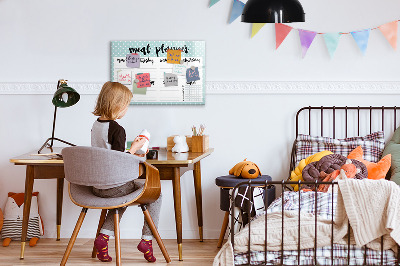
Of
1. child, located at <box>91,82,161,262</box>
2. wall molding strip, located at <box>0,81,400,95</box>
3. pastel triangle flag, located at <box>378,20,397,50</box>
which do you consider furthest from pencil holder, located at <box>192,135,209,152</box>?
pastel triangle flag, located at <box>378,20,397,50</box>

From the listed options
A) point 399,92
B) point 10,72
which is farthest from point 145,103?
point 399,92

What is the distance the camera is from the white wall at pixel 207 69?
169 inches

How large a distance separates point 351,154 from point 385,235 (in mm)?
1099

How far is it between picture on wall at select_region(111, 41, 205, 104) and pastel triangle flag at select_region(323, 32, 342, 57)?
86cm

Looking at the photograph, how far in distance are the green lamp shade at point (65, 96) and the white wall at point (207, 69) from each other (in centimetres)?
24

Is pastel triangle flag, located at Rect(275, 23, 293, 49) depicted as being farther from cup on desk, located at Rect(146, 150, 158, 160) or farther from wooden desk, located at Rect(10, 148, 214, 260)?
cup on desk, located at Rect(146, 150, 158, 160)

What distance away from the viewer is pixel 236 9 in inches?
169

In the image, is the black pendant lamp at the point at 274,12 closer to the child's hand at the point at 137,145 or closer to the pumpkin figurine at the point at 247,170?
the child's hand at the point at 137,145

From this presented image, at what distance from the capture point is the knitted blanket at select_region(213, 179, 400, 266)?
2912 mm

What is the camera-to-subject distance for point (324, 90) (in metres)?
4.30

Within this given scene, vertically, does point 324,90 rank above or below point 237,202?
above

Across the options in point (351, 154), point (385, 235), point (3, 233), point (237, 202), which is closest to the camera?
point (385, 235)

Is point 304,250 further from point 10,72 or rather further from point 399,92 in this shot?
point 10,72

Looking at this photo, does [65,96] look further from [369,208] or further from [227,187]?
[369,208]
